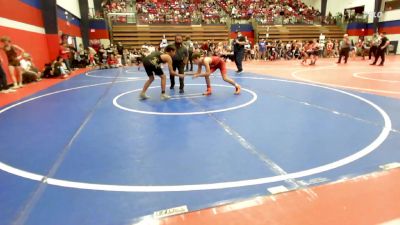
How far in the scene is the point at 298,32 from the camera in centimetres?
2794

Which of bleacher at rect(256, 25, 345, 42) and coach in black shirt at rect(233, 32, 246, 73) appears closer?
coach in black shirt at rect(233, 32, 246, 73)

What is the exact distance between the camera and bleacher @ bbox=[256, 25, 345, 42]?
1065 inches

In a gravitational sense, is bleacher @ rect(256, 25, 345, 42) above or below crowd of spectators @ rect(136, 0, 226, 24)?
below

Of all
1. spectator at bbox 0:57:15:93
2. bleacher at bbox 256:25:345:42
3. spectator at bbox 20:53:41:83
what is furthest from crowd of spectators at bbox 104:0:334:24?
spectator at bbox 0:57:15:93

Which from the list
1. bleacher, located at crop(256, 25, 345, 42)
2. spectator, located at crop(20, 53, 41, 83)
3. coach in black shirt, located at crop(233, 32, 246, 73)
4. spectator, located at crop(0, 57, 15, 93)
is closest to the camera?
spectator, located at crop(0, 57, 15, 93)

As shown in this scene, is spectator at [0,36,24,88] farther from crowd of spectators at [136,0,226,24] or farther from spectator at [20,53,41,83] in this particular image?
crowd of spectators at [136,0,226,24]

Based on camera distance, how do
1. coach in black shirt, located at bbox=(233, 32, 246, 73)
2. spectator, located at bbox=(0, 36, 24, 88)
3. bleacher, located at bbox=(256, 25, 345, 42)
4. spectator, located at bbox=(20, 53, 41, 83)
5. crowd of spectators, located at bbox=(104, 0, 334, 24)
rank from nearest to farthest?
spectator, located at bbox=(0, 36, 24, 88), spectator, located at bbox=(20, 53, 41, 83), coach in black shirt, located at bbox=(233, 32, 246, 73), crowd of spectators, located at bbox=(104, 0, 334, 24), bleacher, located at bbox=(256, 25, 345, 42)

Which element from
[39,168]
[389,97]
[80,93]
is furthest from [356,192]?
[80,93]

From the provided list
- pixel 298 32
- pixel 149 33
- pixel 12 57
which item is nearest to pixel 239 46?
pixel 12 57

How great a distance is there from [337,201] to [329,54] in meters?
23.9

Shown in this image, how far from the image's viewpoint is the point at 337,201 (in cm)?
230

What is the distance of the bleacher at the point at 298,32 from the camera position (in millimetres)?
27047

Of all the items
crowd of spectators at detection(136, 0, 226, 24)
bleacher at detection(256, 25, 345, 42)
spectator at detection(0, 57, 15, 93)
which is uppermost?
crowd of spectators at detection(136, 0, 226, 24)

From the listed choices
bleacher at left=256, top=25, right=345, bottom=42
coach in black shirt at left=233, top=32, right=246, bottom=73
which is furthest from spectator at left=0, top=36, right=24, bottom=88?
bleacher at left=256, top=25, right=345, bottom=42
